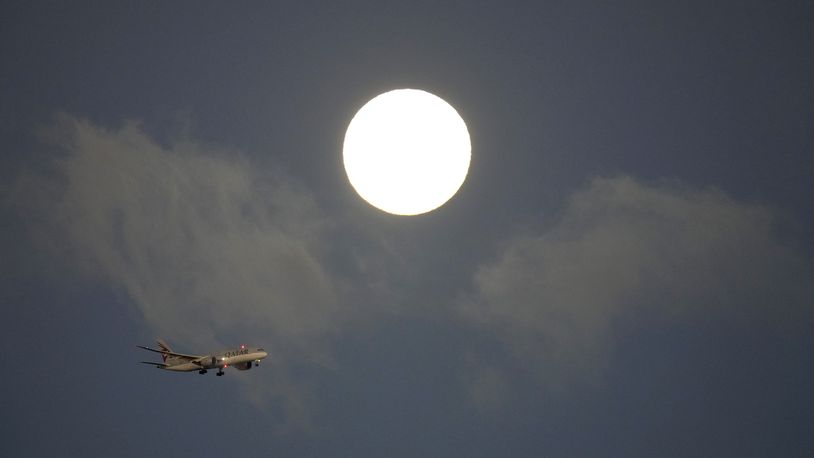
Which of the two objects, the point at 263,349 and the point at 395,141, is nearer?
the point at 395,141

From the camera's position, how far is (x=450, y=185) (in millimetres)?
44031

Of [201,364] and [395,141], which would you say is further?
[201,364]

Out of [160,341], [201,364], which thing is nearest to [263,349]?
[201,364]

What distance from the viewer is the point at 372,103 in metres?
44.3

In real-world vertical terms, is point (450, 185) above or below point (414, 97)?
below

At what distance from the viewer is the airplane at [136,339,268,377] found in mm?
62000

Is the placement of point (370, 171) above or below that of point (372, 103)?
below

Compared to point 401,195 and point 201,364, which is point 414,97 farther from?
point 201,364

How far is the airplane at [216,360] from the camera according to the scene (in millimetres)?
62000

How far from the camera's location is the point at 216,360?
62594 millimetres

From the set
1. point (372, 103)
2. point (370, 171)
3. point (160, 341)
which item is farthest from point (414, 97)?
point (160, 341)

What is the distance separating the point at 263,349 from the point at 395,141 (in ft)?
93.6

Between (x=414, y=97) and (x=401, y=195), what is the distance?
617 cm

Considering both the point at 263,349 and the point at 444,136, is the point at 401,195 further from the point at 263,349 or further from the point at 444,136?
the point at 263,349
